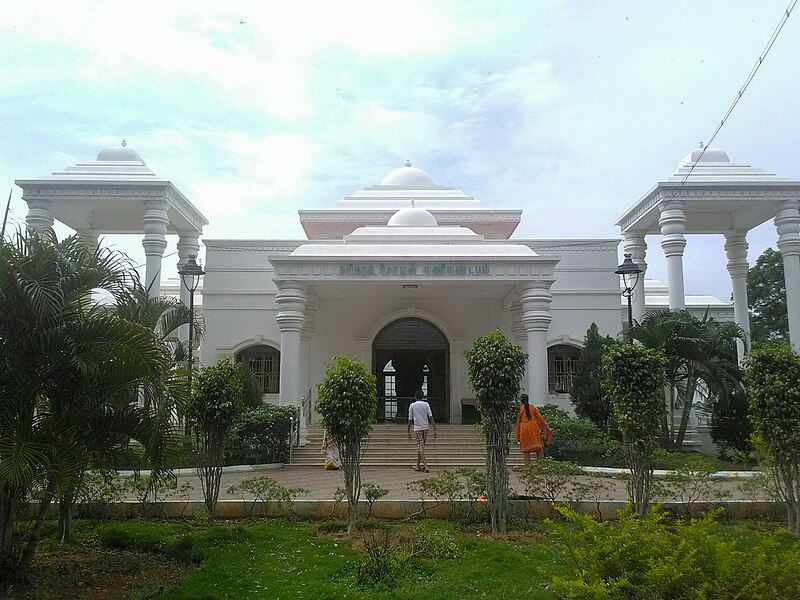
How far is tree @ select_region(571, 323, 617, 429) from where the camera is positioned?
13.3 m

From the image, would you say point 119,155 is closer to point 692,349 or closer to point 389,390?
point 389,390

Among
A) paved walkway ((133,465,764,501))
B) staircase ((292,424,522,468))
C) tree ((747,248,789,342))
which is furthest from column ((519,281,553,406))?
tree ((747,248,789,342))

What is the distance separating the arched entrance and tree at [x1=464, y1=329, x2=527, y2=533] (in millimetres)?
9407

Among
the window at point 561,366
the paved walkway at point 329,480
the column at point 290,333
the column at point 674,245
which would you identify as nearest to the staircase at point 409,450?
the paved walkway at point 329,480

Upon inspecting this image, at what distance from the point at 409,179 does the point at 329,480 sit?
13299 mm

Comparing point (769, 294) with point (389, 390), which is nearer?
point (389, 390)

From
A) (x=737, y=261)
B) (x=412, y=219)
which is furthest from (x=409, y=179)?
(x=737, y=261)

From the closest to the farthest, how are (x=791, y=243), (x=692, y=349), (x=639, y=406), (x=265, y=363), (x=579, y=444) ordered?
(x=639, y=406)
(x=579, y=444)
(x=692, y=349)
(x=791, y=243)
(x=265, y=363)

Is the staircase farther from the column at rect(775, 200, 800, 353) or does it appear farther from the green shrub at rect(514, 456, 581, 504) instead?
the column at rect(775, 200, 800, 353)

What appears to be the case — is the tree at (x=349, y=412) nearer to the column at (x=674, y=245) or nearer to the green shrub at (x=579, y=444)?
the green shrub at (x=579, y=444)

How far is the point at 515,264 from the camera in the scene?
1377cm

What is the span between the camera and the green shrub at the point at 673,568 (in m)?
3.70

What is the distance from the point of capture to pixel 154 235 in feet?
52.1

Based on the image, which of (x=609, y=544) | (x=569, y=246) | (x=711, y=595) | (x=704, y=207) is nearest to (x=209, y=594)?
(x=609, y=544)
